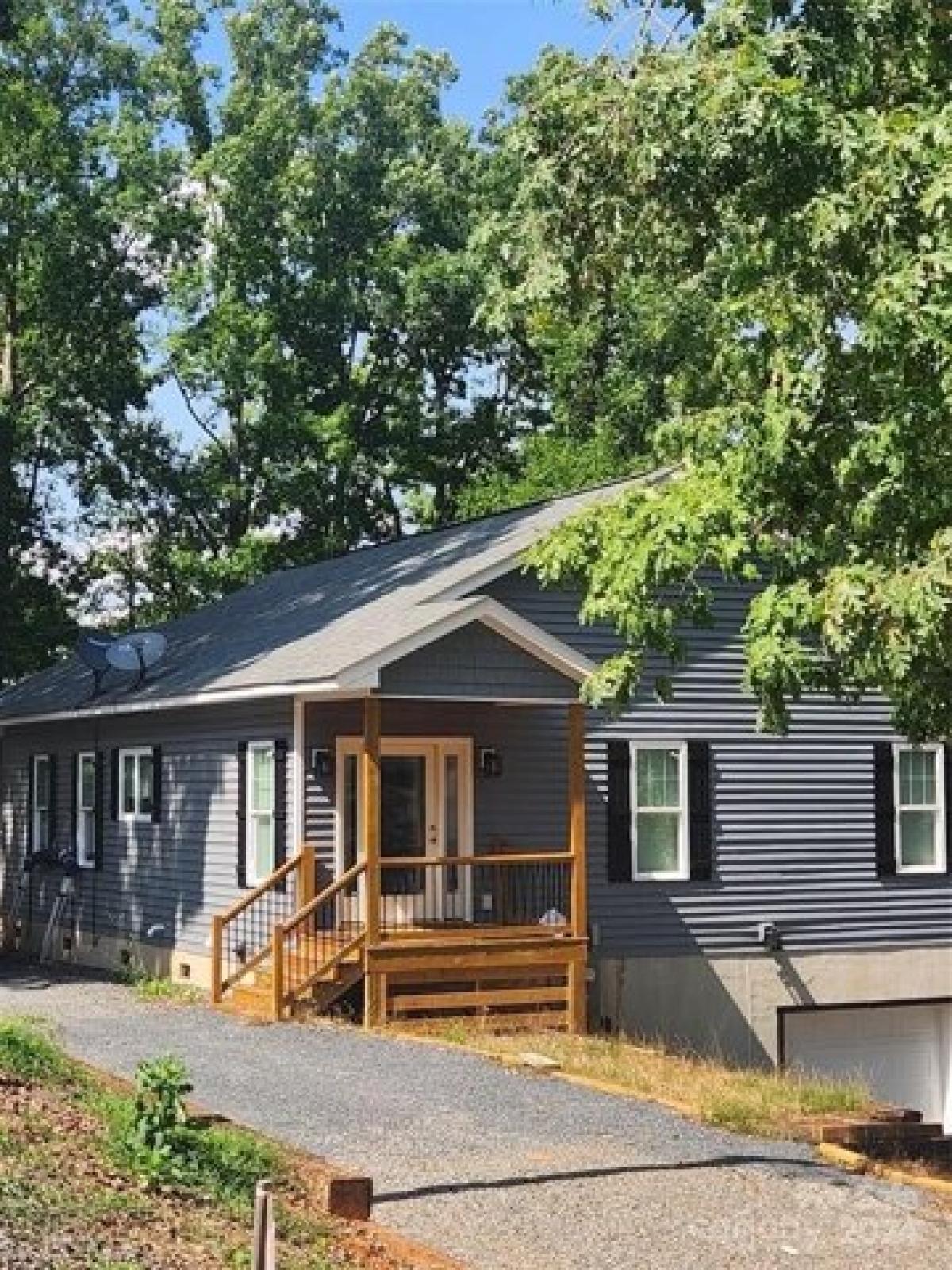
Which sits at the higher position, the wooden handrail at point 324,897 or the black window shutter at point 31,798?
the black window shutter at point 31,798

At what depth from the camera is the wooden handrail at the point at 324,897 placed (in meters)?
16.4

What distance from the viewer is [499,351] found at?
1516 inches

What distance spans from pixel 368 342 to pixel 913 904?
66.9 feet

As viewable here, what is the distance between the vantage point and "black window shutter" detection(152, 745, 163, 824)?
2111 cm

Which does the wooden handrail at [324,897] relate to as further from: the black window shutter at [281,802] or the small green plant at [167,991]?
the small green plant at [167,991]

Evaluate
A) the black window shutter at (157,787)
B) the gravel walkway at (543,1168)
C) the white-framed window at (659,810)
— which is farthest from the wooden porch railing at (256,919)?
the white-framed window at (659,810)

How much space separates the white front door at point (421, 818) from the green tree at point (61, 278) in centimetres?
1551

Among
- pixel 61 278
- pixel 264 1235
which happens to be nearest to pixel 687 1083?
pixel 264 1235

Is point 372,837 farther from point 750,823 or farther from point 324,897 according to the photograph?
point 750,823

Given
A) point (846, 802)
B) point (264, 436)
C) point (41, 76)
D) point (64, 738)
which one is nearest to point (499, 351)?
point (264, 436)

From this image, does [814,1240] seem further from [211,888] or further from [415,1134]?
[211,888]

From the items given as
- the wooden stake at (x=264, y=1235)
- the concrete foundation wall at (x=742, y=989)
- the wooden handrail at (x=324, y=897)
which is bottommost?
the concrete foundation wall at (x=742, y=989)

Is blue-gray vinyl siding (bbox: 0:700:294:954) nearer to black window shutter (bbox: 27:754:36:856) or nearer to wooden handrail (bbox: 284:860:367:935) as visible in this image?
black window shutter (bbox: 27:754:36:856)

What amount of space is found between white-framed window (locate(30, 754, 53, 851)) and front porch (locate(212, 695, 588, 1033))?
670 centimetres
